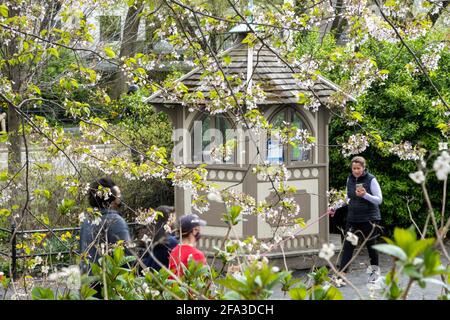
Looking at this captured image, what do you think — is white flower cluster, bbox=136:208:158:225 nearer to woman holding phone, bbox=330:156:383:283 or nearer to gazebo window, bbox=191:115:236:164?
woman holding phone, bbox=330:156:383:283

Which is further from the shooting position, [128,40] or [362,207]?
[128,40]

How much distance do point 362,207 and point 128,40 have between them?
938cm

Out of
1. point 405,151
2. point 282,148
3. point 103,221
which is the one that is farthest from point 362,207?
point 103,221

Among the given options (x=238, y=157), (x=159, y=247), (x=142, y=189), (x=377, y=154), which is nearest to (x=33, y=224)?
(x=142, y=189)

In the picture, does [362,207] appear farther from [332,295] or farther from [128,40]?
[128,40]

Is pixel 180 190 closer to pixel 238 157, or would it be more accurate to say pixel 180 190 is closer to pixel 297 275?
pixel 238 157

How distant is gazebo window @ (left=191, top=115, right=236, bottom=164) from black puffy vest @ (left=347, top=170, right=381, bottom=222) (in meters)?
1.72

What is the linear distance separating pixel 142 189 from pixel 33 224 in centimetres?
191

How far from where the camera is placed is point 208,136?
10812 millimetres

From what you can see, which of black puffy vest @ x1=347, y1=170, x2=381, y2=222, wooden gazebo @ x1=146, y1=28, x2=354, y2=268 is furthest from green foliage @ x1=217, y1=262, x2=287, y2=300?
wooden gazebo @ x1=146, y1=28, x2=354, y2=268


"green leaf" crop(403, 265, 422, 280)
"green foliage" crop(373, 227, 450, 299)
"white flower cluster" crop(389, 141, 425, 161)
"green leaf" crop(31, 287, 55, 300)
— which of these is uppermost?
"white flower cluster" crop(389, 141, 425, 161)

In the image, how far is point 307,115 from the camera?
1080 cm

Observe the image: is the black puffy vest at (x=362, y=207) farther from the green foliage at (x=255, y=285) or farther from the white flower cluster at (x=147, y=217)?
the green foliage at (x=255, y=285)

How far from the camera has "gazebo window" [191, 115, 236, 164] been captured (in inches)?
420
